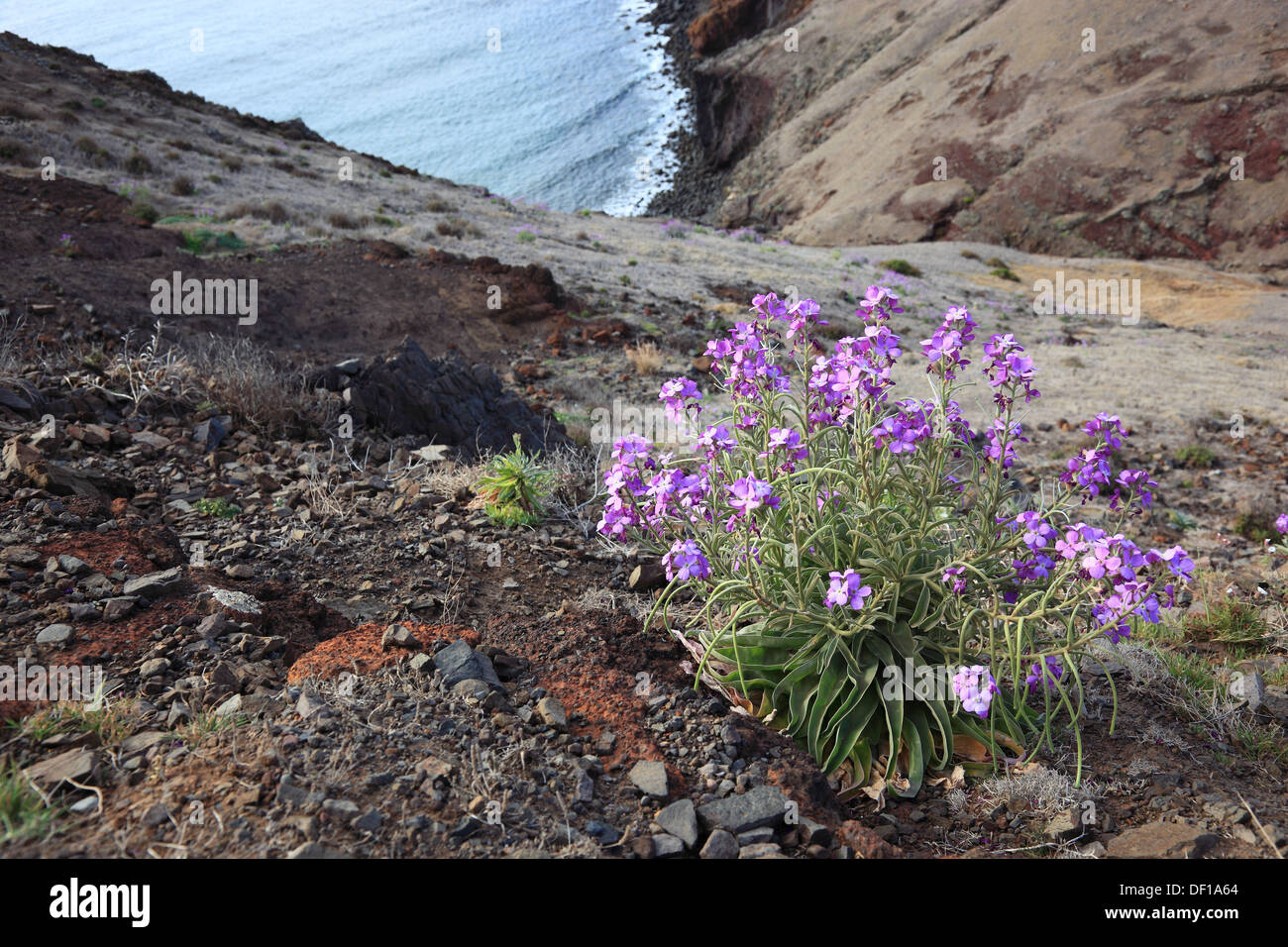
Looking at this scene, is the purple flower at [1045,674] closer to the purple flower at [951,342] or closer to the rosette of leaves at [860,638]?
the rosette of leaves at [860,638]

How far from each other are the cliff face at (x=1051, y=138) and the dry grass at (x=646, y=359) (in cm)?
2422

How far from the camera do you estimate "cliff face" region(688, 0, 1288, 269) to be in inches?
1049

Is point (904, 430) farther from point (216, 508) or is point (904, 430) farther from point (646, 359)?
point (646, 359)

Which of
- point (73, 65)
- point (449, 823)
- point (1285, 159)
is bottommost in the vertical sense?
point (449, 823)

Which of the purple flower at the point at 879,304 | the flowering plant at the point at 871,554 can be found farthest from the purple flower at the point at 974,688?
the purple flower at the point at 879,304

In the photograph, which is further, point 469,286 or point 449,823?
point 469,286

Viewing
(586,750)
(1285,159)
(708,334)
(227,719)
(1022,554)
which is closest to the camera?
(227,719)

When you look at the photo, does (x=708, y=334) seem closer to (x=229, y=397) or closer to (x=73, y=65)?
(x=229, y=397)

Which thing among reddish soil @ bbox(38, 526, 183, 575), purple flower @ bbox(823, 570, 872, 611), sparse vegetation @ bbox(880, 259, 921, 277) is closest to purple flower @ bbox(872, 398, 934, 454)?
purple flower @ bbox(823, 570, 872, 611)

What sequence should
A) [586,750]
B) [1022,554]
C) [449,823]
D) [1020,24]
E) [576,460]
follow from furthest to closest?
1. [1020,24]
2. [576,460]
3. [1022,554]
4. [586,750]
5. [449,823]

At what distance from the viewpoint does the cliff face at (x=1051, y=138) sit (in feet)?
87.4

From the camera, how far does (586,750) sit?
8.02 ft
